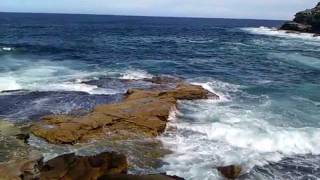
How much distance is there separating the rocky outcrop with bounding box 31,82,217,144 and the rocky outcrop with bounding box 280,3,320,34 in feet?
270

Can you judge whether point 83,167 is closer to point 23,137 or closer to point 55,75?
point 23,137

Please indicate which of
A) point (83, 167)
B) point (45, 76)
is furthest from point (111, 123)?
point (45, 76)

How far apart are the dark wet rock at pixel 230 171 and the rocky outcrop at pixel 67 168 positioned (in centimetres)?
376

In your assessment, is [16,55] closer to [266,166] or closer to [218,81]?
[218,81]

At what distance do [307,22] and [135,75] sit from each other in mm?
76354

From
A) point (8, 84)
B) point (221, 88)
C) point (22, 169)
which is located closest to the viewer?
point (22, 169)

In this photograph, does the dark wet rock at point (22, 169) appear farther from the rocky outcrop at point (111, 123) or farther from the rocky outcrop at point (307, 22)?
the rocky outcrop at point (307, 22)

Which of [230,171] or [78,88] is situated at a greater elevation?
[230,171]

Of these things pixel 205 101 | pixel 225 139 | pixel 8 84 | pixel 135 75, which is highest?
pixel 205 101

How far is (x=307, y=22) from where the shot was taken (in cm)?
Result: 10669

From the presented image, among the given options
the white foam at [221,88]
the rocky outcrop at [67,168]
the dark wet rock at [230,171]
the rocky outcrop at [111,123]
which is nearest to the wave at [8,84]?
the rocky outcrop at [111,123]

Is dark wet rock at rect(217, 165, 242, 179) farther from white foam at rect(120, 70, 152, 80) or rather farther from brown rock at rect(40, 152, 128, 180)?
white foam at rect(120, 70, 152, 80)

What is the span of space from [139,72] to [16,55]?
17.2m

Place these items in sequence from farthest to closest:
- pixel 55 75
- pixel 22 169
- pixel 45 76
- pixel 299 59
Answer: pixel 299 59
pixel 55 75
pixel 45 76
pixel 22 169
